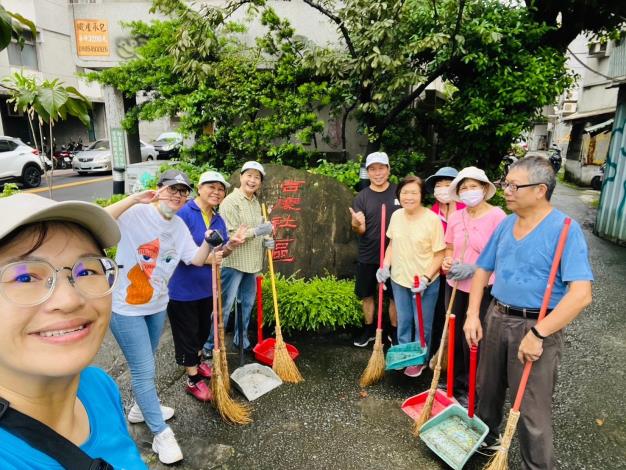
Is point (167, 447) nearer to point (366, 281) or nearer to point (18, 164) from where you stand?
point (366, 281)

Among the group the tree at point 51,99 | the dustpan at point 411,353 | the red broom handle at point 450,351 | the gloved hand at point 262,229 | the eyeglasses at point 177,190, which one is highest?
the tree at point 51,99

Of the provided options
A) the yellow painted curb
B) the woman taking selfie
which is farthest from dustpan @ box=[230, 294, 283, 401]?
the yellow painted curb

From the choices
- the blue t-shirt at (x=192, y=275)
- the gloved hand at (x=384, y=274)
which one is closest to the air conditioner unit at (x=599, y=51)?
the gloved hand at (x=384, y=274)

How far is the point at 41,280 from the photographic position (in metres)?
1.00

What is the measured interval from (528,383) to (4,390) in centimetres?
262

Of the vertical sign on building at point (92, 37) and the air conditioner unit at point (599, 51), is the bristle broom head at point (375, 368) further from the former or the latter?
the air conditioner unit at point (599, 51)

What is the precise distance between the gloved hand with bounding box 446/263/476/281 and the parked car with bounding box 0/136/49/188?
47.9ft

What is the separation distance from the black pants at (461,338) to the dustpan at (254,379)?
164 cm

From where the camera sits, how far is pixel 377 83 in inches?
255

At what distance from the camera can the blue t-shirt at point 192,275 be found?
11.1 ft

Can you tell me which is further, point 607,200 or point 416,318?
point 607,200

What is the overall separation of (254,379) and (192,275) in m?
1.22

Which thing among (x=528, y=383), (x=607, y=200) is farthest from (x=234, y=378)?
(x=607, y=200)

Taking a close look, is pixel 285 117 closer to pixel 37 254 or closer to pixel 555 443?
pixel 555 443
